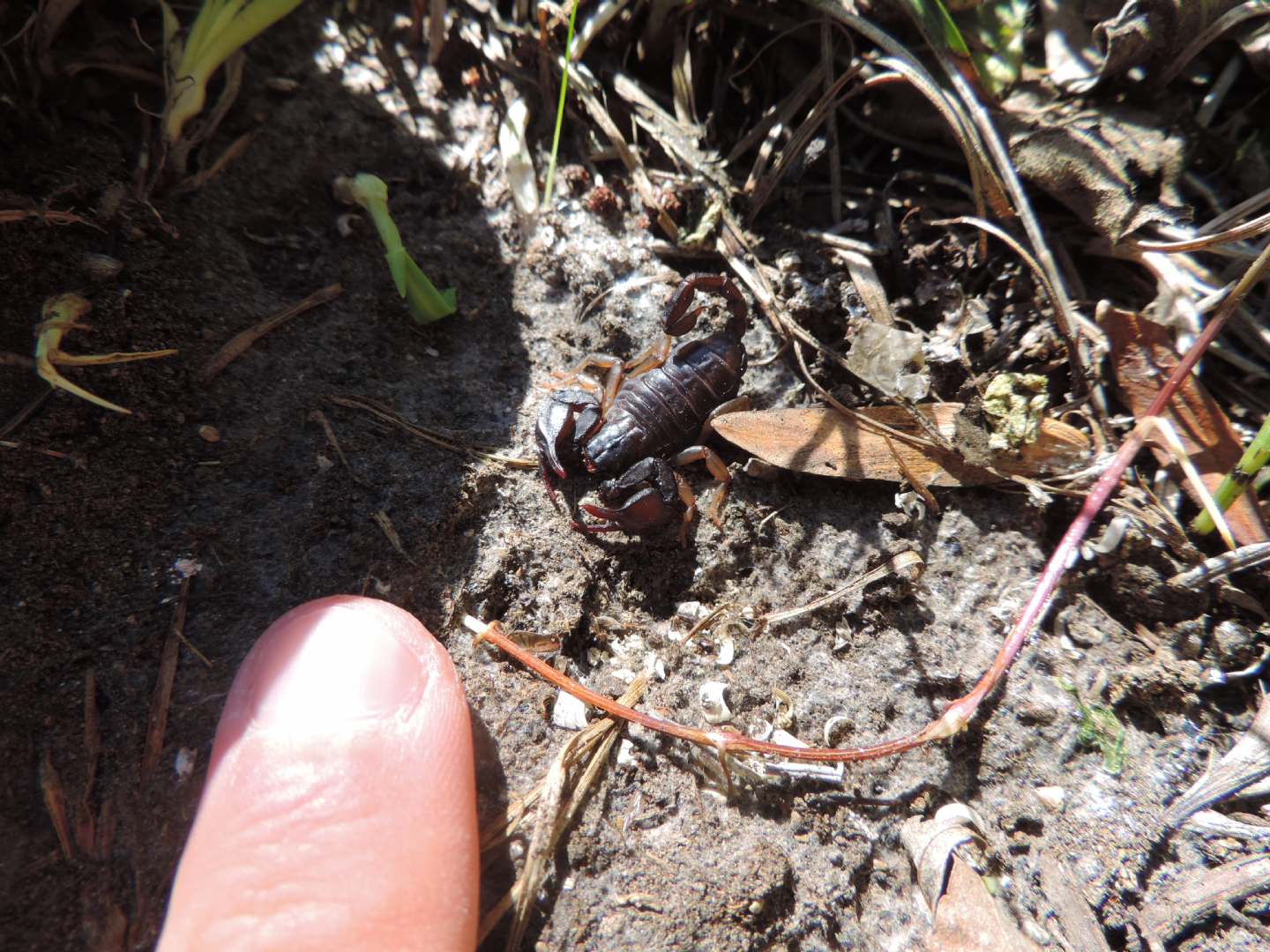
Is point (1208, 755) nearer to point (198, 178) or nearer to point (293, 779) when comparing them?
point (293, 779)

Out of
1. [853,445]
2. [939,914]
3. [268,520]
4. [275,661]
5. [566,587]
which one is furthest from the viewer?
[853,445]

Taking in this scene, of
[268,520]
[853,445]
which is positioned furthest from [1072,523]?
[268,520]

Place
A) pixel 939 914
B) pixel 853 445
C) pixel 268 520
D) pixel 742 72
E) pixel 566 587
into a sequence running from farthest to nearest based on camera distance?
pixel 742 72
pixel 853 445
pixel 566 587
pixel 268 520
pixel 939 914

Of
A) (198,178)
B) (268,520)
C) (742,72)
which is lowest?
(268,520)

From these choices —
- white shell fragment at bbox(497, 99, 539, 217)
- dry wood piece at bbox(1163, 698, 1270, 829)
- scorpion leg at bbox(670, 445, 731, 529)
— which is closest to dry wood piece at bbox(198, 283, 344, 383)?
white shell fragment at bbox(497, 99, 539, 217)

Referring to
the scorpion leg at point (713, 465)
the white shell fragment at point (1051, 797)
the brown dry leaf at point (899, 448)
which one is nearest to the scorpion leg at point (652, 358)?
the scorpion leg at point (713, 465)

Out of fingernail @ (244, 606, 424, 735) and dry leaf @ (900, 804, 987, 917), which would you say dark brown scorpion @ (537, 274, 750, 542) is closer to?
fingernail @ (244, 606, 424, 735)

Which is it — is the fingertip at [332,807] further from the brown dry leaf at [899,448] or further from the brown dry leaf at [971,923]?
the brown dry leaf at [899,448]

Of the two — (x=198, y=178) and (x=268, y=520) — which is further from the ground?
(x=198, y=178)
